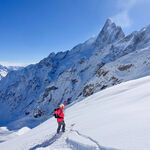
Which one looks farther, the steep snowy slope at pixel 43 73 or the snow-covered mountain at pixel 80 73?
the steep snowy slope at pixel 43 73

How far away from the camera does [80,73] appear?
68.8 meters

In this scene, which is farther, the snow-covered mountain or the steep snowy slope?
the steep snowy slope

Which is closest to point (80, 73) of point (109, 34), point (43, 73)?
point (109, 34)

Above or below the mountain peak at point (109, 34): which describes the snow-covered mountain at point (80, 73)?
below

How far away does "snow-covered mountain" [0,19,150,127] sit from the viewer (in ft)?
105

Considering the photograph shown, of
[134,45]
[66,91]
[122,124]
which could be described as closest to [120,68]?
[134,45]

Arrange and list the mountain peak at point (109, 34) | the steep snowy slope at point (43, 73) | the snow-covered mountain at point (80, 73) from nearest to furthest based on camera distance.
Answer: the snow-covered mountain at point (80, 73), the mountain peak at point (109, 34), the steep snowy slope at point (43, 73)

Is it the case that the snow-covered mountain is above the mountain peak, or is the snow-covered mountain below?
below

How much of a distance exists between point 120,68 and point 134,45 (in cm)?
2585

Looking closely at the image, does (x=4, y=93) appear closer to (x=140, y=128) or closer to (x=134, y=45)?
(x=134, y=45)

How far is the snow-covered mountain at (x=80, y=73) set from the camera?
105 ft

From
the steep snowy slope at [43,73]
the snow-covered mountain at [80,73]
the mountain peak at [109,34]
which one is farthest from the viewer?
the steep snowy slope at [43,73]

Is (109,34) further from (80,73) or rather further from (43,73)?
(43,73)

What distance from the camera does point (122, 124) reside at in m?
4.01
